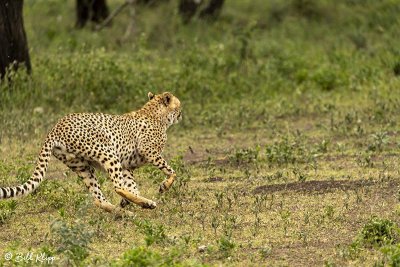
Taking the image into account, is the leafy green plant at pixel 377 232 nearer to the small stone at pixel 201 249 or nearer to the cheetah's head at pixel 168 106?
the small stone at pixel 201 249

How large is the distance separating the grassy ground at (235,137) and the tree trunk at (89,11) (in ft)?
1.39

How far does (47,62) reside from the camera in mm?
15914

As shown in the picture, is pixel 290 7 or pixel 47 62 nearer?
pixel 47 62

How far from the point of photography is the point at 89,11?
24.0 meters

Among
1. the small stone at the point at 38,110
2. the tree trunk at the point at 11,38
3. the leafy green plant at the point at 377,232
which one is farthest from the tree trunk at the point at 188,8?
the leafy green plant at the point at 377,232

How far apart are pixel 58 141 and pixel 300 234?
2.31m

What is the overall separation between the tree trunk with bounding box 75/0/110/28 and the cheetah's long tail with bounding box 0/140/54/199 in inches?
571

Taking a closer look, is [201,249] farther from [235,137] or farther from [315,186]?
[235,137]

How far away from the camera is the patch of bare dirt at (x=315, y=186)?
34.0ft

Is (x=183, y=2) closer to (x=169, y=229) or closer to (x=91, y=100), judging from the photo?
(x=91, y=100)

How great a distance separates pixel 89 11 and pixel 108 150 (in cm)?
1467

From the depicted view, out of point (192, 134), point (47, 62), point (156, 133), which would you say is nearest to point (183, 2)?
point (47, 62)

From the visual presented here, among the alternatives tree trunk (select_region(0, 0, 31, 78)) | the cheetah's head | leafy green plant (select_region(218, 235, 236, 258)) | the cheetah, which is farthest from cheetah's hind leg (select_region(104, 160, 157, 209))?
tree trunk (select_region(0, 0, 31, 78))

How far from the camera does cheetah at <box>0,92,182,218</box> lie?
30.9ft
